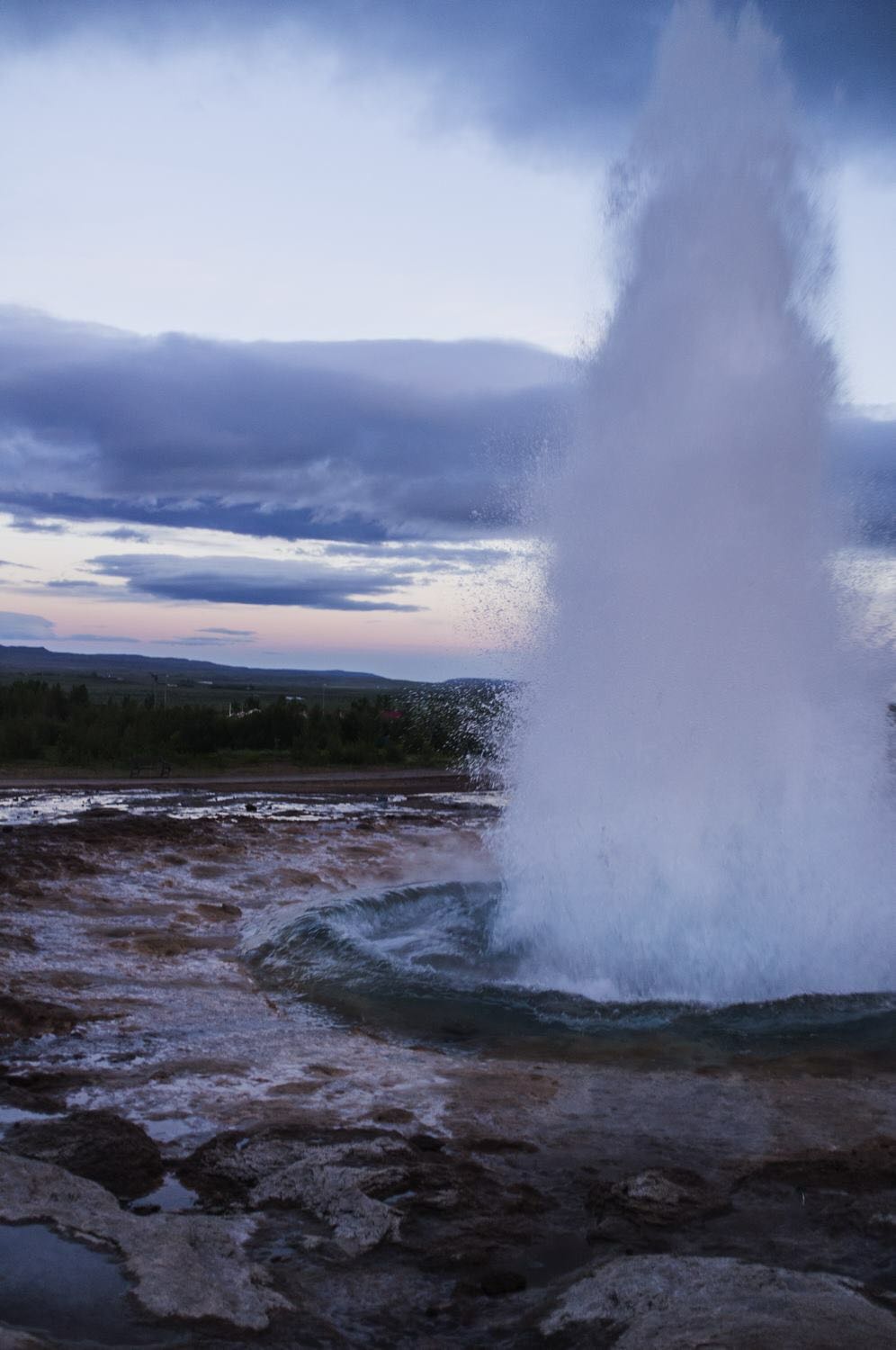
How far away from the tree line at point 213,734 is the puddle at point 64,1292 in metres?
23.4

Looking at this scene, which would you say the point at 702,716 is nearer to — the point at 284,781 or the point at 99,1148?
the point at 99,1148

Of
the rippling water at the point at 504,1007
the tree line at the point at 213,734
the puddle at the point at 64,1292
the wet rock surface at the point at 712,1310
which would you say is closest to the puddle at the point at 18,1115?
the puddle at the point at 64,1292

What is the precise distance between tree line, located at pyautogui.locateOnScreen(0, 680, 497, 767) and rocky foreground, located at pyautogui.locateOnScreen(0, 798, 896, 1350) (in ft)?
68.2

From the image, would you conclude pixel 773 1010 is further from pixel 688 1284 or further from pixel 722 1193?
pixel 688 1284

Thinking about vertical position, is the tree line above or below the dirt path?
above

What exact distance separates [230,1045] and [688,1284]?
11.5 ft

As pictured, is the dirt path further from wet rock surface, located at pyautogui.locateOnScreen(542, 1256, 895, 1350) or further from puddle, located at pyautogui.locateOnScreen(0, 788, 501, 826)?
wet rock surface, located at pyautogui.locateOnScreen(542, 1256, 895, 1350)

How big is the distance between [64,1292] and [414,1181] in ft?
4.66

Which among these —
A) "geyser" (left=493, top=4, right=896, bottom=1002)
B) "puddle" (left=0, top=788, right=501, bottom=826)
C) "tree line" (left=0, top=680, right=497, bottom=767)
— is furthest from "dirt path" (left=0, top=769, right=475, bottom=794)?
"geyser" (left=493, top=4, right=896, bottom=1002)

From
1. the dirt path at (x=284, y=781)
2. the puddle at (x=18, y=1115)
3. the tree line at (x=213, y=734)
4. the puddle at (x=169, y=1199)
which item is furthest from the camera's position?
the tree line at (x=213, y=734)

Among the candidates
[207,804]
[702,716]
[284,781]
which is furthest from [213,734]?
[702,716]

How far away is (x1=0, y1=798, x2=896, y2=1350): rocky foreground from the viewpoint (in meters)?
3.28

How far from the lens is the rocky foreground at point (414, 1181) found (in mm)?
3275

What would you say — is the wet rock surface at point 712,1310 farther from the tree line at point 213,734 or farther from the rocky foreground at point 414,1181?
the tree line at point 213,734
